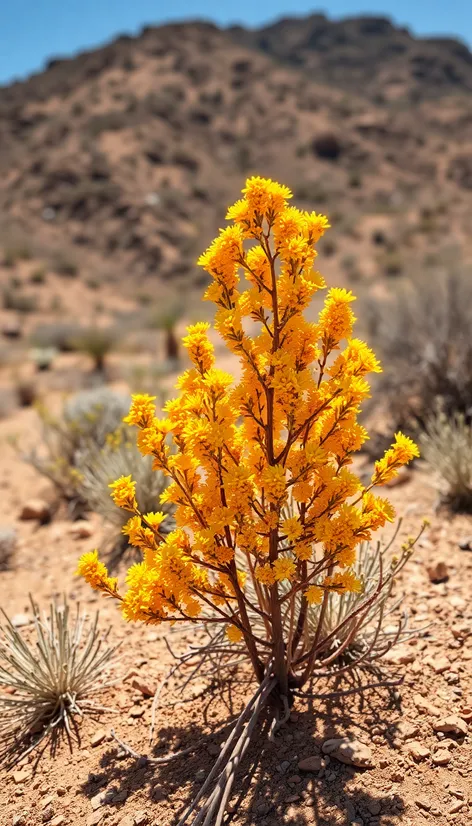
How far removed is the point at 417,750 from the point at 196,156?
40135mm

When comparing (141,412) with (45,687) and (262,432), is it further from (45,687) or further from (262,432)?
(45,687)

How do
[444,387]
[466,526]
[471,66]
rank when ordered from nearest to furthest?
1. [466,526]
2. [444,387]
3. [471,66]

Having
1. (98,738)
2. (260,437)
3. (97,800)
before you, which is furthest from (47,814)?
(260,437)

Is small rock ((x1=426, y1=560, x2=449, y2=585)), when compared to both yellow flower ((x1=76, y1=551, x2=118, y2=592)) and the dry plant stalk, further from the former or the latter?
yellow flower ((x1=76, y1=551, x2=118, y2=592))

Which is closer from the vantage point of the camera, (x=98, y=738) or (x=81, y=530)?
(x=98, y=738)

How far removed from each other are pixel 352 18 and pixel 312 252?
3510 inches

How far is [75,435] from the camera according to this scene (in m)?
6.22

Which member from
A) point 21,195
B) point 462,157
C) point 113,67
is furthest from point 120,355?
point 113,67

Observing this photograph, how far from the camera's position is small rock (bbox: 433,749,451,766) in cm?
220

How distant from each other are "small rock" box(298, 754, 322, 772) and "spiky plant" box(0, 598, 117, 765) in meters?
0.99

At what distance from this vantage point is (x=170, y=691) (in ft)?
9.34

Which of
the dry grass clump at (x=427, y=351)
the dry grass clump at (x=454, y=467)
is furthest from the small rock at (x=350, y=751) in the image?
the dry grass clump at (x=427, y=351)

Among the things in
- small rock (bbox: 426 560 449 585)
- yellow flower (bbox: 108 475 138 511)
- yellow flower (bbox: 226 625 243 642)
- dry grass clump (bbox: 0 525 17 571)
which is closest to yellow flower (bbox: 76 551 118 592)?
yellow flower (bbox: 108 475 138 511)

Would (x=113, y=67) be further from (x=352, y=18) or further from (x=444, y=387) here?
(x=444, y=387)
